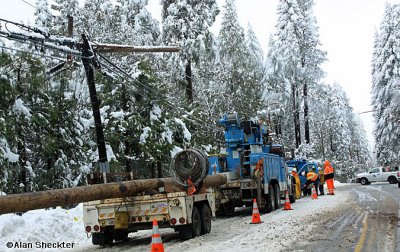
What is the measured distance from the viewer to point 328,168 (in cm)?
2466

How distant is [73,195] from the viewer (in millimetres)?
9000

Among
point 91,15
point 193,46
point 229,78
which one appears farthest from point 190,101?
point 91,15

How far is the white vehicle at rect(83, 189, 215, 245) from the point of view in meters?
10.6

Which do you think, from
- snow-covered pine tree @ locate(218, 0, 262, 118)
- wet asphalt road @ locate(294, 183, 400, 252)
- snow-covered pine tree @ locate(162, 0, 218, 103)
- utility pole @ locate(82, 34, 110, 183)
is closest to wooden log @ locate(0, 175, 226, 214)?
wet asphalt road @ locate(294, 183, 400, 252)

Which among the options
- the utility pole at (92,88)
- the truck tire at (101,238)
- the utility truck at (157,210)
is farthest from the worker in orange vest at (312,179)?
the truck tire at (101,238)

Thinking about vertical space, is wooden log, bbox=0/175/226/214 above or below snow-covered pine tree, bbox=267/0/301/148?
below

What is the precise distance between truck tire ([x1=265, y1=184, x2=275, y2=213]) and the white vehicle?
6.31 meters

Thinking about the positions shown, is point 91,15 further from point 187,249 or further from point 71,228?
point 187,249

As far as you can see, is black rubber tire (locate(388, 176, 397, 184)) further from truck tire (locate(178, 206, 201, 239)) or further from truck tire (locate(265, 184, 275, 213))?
truck tire (locate(178, 206, 201, 239))

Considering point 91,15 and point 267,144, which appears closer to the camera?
point 267,144

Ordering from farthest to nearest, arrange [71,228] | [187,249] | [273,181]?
[273,181] → [71,228] → [187,249]

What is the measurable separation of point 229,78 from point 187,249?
28.6m

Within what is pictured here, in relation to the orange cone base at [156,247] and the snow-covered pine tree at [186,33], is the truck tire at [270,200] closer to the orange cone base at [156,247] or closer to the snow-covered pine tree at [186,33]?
the orange cone base at [156,247]

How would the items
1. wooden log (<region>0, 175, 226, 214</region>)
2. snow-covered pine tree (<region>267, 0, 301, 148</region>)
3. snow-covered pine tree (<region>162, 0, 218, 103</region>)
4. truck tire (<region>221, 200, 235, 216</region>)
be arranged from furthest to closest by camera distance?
snow-covered pine tree (<region>267, 0, 301, 148</region>) < snow-covered pine tree (<region>162, 0, 218, 103</region>) < truck tire (<region>221, 200, 235, 216</region>) < wooden log (<region>0, 175, 226, 214</region>)
